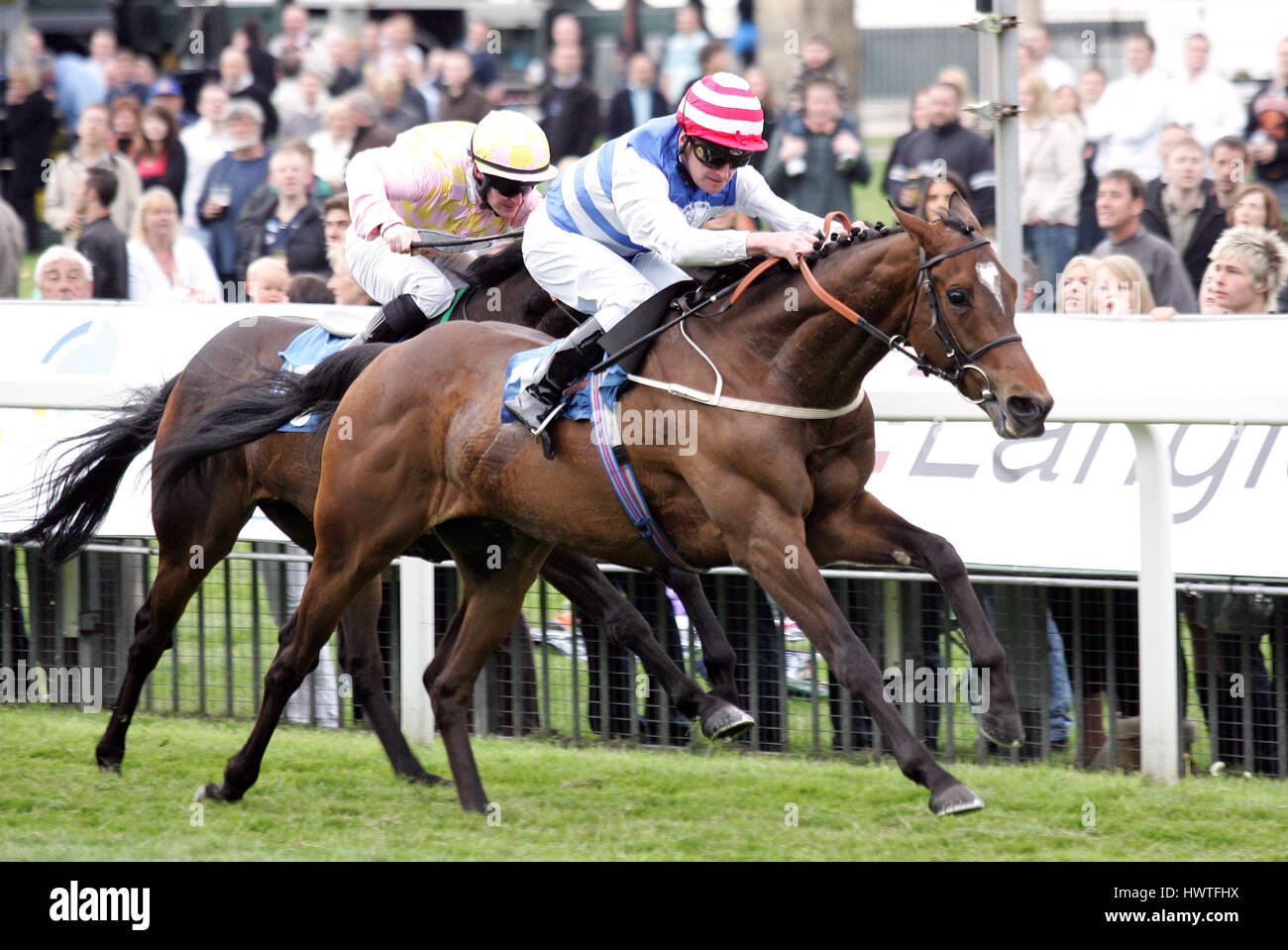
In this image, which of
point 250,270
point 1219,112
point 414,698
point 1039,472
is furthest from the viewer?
point 1219,112

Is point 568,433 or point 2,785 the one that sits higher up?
point 568,433

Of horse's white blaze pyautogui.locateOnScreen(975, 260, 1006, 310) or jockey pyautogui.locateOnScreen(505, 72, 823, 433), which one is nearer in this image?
horse's white blaze pyautogui.locateOnScreen(975, 260, 1006, 310)

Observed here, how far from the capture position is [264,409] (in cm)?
562

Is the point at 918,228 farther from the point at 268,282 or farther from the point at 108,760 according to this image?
the point at 268,282

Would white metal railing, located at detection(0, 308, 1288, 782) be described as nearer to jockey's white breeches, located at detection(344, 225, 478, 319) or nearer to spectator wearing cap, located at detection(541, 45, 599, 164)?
jockey's white breeches, located at detection(344, 225, 478, 319)

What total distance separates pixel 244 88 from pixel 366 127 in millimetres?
2319

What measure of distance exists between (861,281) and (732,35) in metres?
11.9

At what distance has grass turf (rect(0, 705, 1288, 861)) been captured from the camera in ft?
15.2

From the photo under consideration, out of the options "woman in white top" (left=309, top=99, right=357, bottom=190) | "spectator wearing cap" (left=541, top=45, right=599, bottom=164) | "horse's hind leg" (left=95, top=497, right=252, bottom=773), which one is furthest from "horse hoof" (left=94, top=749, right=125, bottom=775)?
"spectator wearing cap" (left=541, top=45, right=599, bottom=164)

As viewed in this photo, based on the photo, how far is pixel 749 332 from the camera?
475cm

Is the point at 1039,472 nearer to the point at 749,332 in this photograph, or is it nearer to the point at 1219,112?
the point at 749,332

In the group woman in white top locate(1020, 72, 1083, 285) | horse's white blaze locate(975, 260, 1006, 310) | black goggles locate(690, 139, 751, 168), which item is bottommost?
horse's white blaze locate(975, 260, 1006, 310)

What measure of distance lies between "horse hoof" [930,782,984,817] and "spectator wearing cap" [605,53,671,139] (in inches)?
316
